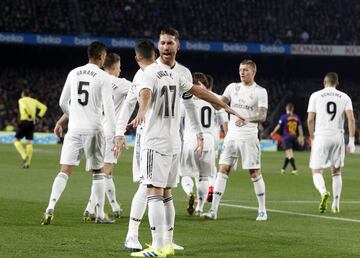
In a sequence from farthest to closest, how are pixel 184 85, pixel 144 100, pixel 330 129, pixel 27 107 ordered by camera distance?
pixel 27 107
pixel 330 129
pixel 184 85
pixel 144 100

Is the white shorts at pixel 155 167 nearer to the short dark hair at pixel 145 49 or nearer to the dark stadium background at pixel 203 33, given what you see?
the short dark hair at pixel 145 49

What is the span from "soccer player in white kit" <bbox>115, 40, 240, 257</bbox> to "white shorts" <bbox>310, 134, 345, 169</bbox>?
6669mm

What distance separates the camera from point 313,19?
57688mm

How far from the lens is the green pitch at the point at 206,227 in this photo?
9867 millimetres

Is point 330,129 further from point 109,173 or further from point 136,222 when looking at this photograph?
point 136,222

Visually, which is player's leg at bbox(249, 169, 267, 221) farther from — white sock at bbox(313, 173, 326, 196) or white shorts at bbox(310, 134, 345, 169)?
white shorts at bbox(310, 134, 345, 169)

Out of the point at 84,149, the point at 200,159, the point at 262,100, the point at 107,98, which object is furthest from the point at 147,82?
the point at 200,159

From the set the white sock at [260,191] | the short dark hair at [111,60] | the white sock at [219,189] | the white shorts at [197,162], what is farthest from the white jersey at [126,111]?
the white shorts at [197,162]

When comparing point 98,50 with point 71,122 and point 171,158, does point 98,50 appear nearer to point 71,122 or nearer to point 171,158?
point 71,122

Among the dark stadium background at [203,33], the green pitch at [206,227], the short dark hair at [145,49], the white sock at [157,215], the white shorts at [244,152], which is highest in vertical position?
the dark stadium background at [203,33]

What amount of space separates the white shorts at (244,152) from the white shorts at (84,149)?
235 centimetres

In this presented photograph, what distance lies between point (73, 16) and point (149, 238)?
145 feet

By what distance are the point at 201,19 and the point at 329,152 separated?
40.9 m

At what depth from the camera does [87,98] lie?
12469 millimetres
